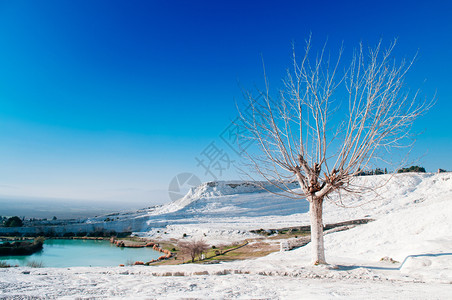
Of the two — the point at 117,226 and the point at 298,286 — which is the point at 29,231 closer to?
Result: the point at 117,226

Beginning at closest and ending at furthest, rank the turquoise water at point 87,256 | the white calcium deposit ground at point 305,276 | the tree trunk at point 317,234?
the white calcium deposit ground at point 305,276, the tree trunk at point 317,234, the turquoise water at point 87,256

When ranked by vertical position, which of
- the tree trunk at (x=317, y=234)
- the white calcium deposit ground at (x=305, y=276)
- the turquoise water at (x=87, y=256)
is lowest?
the turquoise water at (x=87, y=256)

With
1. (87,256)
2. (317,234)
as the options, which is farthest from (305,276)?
(87,256)

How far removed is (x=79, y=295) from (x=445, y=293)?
665cm

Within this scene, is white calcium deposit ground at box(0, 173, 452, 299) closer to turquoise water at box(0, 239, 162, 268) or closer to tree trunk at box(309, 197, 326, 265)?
tree trunk at box(309, 197, 326, 265)

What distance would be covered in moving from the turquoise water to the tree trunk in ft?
70.1

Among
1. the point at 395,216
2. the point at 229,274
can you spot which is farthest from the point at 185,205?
the point at 229,274

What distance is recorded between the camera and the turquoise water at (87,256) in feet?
82.8

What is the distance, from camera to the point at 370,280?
6406mm

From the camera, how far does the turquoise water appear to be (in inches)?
993

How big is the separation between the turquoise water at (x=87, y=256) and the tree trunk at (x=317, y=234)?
2136 cm

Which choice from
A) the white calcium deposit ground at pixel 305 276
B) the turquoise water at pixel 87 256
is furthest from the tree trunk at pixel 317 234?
the turquoise water at pixel 87 256

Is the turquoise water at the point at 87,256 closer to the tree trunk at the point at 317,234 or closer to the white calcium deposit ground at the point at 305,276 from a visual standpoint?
the white calcium deposit ground at the point at 305,276

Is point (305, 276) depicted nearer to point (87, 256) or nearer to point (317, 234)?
point (317, 234)
